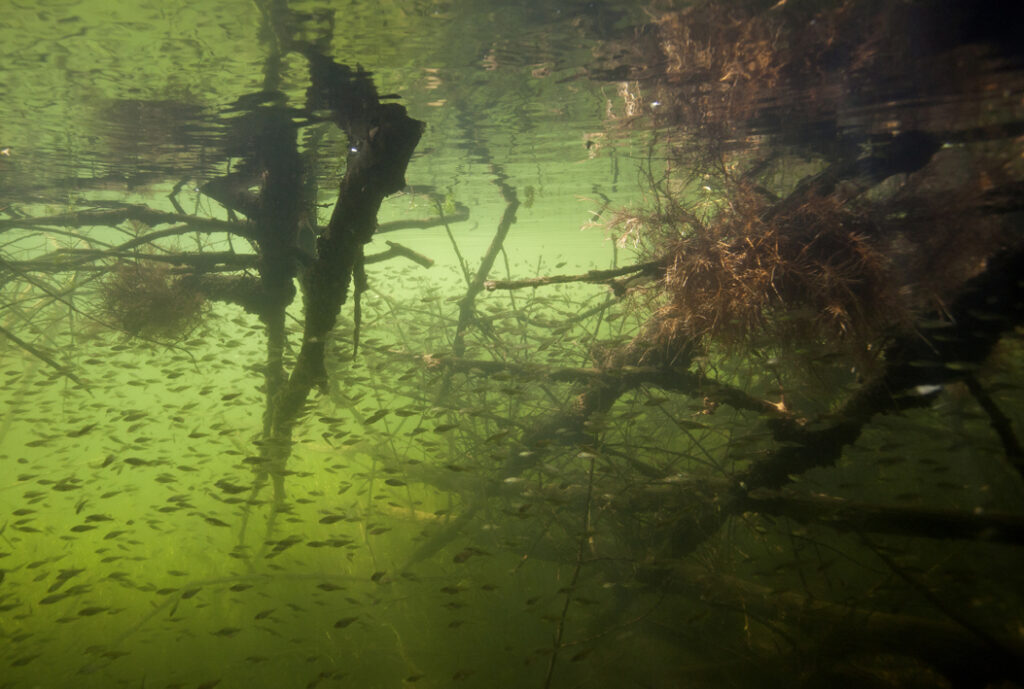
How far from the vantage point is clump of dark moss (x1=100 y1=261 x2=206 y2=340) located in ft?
31.9

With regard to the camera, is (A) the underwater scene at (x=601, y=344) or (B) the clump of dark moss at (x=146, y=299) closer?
(A) the underwater scene at (x=601, y=344)

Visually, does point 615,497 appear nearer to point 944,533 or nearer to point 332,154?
point 944,533

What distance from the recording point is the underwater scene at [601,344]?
18.9 ft

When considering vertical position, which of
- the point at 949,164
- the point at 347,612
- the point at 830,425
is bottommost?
the point at 347,612

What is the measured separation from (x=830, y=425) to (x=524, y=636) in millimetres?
6063

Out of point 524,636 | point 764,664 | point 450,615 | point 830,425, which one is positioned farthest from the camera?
point 450,615

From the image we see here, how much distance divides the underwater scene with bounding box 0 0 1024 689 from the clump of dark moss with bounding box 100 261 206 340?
0.06 meters

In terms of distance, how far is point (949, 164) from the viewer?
30.9ft

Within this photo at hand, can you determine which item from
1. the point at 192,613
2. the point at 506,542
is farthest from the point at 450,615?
the point at 192,613

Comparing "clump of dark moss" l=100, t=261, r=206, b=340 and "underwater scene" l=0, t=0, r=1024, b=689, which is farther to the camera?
"clump of dark moss" l=100, t=261, r=206, b=340

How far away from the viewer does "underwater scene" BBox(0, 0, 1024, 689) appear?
5758 millimetres

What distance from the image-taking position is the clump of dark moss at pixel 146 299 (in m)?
9.73

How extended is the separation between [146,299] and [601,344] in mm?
8872

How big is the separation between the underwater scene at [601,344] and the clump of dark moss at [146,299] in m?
0.06
